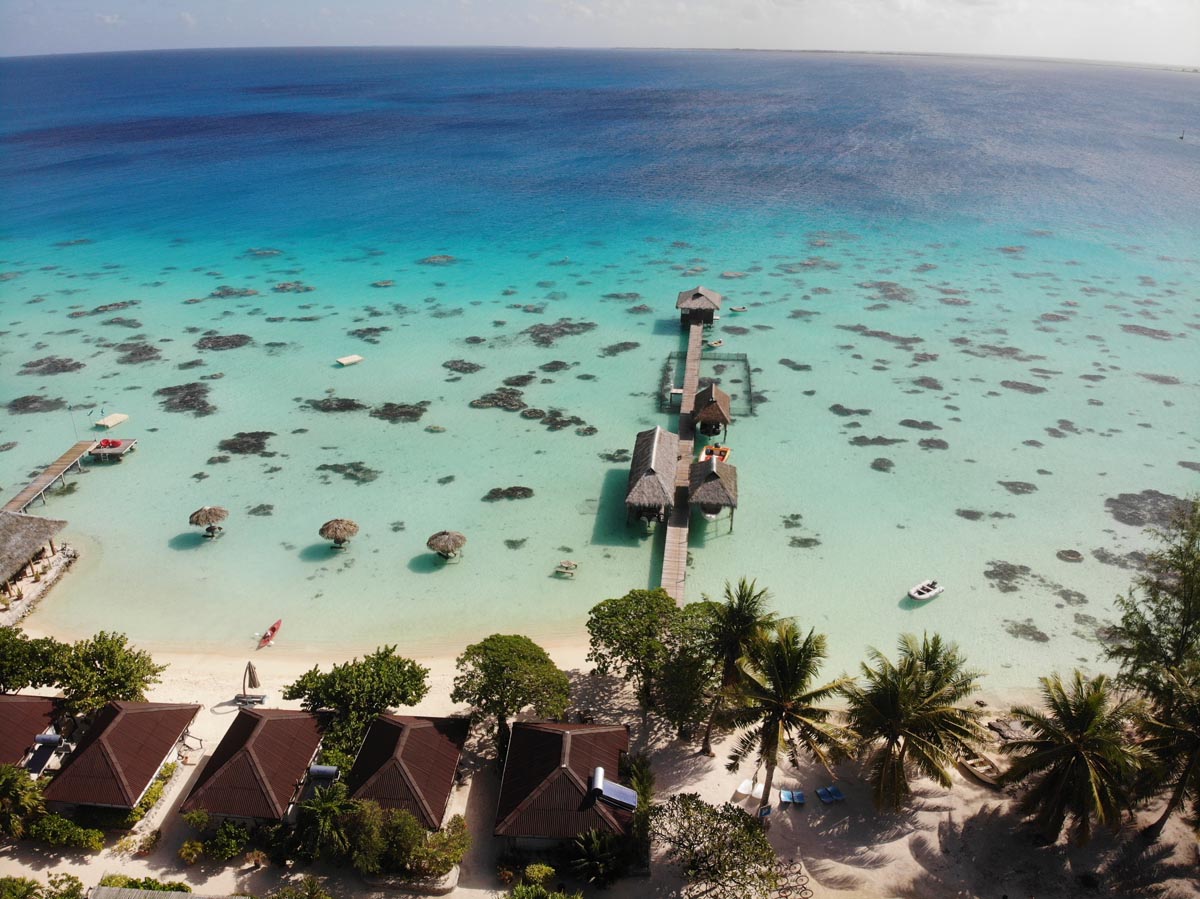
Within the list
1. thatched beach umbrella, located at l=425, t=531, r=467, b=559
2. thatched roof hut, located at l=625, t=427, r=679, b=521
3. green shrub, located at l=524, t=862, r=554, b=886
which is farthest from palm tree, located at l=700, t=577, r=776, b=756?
thatched beach umbrella, located at l=425, t=531, r=467, b=559

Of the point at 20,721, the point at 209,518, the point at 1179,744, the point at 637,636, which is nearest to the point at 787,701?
A: the point at 637,636

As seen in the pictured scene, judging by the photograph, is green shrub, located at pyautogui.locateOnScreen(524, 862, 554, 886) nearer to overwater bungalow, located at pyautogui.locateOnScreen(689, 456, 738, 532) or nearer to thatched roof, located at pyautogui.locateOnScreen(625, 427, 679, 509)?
thatched roof, located at pyautogui.locateOnScreen(625, 427, 679, 509)

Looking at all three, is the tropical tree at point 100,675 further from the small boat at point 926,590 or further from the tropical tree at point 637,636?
the small boat at point 926,590

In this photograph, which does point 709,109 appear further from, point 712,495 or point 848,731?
point 848,731

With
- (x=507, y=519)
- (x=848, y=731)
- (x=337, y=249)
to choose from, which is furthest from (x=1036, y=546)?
(x=337, y=249)

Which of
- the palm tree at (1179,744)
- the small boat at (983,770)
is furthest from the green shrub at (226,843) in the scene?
the palm tree at (1179,744)

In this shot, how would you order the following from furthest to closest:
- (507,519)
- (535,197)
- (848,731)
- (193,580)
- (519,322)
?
1. (535,197)
2. (519,322)
3. (507,519)
4. (193,580)
5. (848,731)

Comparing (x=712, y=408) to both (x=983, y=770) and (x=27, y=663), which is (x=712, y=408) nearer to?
(x=983, y=770)
